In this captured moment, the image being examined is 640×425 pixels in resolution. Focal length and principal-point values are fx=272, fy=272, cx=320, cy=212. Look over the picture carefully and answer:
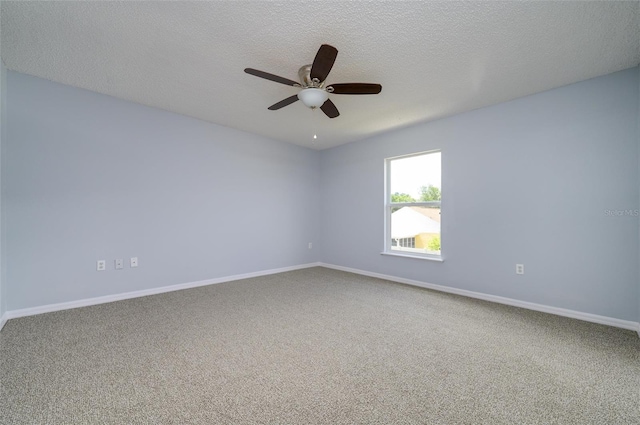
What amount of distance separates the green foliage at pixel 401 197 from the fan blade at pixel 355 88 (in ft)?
7.60

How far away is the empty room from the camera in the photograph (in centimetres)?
168

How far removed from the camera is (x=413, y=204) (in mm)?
4203

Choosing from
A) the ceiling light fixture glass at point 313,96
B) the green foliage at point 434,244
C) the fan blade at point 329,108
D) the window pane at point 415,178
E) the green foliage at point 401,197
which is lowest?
the green foliage at point 434,244

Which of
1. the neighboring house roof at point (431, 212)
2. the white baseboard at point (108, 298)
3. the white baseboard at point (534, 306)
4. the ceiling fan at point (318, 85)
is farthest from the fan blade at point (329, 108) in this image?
the white baseboard at point (108, 298)

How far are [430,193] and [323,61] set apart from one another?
9.04 feet

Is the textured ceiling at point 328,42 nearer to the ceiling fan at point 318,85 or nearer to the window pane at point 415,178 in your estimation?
the ceiling fan at point 318,85

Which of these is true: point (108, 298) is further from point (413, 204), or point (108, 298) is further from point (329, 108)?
point (413, 204)

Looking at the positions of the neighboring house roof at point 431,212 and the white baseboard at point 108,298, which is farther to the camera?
the neighboring house roof at point 431,212

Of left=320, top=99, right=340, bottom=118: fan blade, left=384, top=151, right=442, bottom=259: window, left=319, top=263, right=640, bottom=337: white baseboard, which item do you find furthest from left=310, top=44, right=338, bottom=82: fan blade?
left=319, top=263, right=640, bottom=337: white baseboard

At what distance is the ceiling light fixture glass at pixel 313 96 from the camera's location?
7.55 feet

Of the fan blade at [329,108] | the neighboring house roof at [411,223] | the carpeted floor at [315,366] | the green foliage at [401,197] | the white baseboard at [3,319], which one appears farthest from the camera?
the green foliage at [401,197]

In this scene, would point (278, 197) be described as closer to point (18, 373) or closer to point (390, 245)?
point (390, 245)

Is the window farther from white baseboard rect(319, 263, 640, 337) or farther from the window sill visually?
white baseboard rect(319, 263, 640, 337)

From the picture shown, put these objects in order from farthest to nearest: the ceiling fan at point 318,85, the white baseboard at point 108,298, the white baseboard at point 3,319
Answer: the white baseboard at point 108,298
the white baseboard at point 3,319
the ceiling fan at point 318,85
